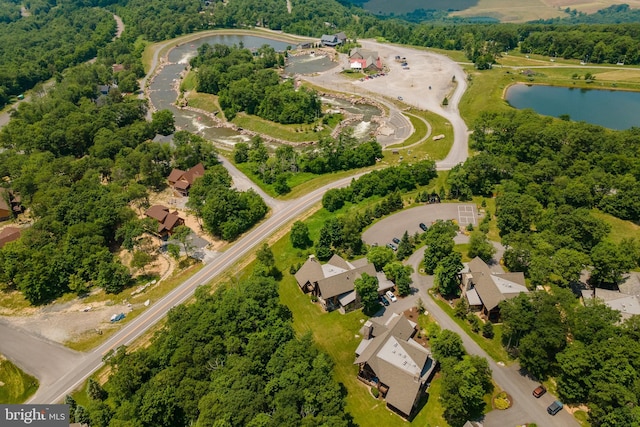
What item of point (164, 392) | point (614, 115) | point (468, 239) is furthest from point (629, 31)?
point (164, 392)

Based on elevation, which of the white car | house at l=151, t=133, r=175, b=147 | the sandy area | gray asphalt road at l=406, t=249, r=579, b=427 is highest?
house at l=151, t=133, r=175, b=147

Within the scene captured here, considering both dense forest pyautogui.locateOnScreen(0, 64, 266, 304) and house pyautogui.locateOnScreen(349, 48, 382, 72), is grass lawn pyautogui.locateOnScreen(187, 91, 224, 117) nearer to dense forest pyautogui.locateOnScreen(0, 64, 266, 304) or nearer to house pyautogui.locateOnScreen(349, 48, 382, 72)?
dense forest pyautogui.locateOnScreen(0, 64, 266, 304)

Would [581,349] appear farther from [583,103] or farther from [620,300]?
[583,103]

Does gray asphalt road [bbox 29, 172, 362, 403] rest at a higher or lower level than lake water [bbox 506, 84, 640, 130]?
lower

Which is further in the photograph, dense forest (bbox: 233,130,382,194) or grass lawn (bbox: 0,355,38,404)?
dense forest (bbox: 233,130,382,194)

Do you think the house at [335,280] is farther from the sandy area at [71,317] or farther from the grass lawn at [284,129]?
the grass lawn at [284,129]

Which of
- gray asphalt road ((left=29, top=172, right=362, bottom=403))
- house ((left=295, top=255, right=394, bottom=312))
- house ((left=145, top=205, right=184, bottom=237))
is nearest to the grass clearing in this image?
gray asphalt road ((left=29, top=172, right=362, bottom=403))

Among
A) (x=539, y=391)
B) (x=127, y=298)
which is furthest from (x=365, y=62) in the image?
(x=539, y=391)

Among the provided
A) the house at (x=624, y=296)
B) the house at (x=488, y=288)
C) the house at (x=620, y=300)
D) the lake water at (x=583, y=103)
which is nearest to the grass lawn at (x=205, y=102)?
the lake water at (x=583, y=103)
